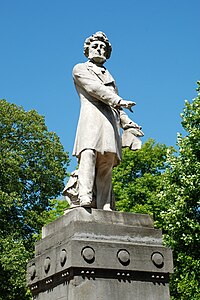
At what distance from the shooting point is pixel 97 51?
34.2ft

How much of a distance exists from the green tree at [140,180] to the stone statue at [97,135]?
20.3 meters

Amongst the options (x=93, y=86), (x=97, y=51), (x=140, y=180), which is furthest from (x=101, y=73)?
(x=140, y=180)

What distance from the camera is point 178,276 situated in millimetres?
24391

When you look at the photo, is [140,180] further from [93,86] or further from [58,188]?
[93,86]

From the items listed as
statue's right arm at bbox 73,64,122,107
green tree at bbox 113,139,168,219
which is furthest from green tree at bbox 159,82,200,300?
statue's right arm at bbox 73,64,122,107

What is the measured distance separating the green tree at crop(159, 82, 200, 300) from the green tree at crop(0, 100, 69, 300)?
9.68 metres

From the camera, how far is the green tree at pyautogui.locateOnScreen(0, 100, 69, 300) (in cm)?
3148

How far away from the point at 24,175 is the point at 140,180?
7.13m

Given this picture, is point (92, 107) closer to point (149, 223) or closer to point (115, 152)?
point (115, 152)

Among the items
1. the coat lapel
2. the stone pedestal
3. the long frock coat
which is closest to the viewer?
the stone pedestal

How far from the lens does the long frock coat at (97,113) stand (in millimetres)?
9609

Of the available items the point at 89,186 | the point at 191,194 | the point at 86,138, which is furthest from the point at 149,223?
the point at 191,194

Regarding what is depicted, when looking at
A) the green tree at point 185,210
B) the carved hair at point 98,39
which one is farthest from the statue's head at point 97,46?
the green tree at point 185,210

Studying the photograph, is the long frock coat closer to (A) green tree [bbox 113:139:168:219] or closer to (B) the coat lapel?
(B) the coat lapel
